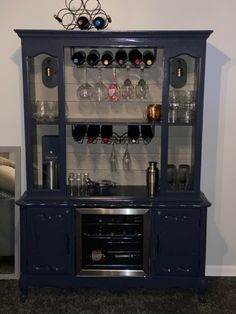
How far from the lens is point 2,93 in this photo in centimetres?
324

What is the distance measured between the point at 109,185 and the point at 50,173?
481 mm

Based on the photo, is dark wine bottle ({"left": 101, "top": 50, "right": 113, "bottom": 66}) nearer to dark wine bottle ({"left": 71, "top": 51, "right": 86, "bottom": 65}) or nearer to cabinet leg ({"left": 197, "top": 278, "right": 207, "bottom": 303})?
dark wine bottle ({"left": 71, "top": 51, "right": 86, "bottom": 65})

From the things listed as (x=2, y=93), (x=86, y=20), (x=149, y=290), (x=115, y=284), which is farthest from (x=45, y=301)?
(x=86, y=20)

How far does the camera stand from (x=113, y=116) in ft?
10.6

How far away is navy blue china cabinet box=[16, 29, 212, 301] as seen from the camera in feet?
9.45

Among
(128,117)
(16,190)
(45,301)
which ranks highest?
(128,117)

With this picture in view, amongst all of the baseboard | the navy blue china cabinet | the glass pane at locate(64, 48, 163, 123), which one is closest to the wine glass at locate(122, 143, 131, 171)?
the navy blue china cabinet

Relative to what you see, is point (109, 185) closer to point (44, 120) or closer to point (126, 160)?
point (126, 160)

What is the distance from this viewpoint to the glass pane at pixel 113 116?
10.1 ft

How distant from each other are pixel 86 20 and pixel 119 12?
320 millimetres

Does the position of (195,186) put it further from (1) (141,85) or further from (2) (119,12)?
(2) (119,12)

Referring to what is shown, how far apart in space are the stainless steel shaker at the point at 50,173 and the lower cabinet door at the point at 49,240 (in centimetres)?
20

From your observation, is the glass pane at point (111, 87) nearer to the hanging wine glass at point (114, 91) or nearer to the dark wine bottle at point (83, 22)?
the hanging wine glass at point (114, 91)

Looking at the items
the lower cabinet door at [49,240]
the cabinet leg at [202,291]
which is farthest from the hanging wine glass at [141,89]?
the cabinet leg at [202,291]
